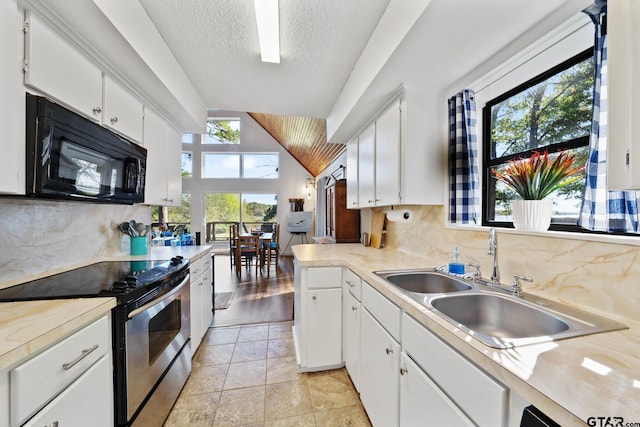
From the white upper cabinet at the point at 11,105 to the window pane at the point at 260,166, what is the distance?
6.41 m

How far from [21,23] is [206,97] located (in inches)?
64.7

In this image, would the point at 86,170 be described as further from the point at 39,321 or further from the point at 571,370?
the point at 571,370

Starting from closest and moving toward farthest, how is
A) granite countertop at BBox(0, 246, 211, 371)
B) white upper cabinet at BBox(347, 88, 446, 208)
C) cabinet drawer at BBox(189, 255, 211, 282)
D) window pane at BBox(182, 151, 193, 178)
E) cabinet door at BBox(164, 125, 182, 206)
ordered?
granite countertop at BBox(0, 246, 211, 371) < white upper cabinet at BBox(347, 88, 446, 208) < cabinet drawer at BBox(189, 255, 211, 282) < cabinet door at BBox(164, 125, 182, 206) < window pane at BBox(182, 151, 193, 178)

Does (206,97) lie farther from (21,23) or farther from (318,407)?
(318,407)

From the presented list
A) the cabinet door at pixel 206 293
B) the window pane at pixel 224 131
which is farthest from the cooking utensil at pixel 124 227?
the window pane at pixel 224 131

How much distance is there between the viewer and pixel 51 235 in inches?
61.2

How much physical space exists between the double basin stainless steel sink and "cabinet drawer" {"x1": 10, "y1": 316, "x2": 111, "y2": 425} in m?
1.31

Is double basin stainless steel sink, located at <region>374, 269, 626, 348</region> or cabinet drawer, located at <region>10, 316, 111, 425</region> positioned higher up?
double basin stainless steel sink, located at <region>374, 269, 626, 348</region>

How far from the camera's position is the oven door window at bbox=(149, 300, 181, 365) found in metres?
1.37

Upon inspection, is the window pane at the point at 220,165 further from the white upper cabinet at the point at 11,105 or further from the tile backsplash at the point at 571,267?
the tile backsplash at the point at 571,267

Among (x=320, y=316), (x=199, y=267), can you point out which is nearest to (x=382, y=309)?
(x=320, y=316)

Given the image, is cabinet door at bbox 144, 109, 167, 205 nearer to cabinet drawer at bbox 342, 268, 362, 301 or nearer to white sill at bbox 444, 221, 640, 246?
cabinet drawer at bbox 342, 268, 362, 301

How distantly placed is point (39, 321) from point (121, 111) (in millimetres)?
1485

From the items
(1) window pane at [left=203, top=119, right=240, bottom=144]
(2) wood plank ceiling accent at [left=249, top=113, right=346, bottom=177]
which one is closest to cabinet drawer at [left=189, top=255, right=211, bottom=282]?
(2) wood plank ceiling accent at [left=249, top=113, right=346, bottom=177]
